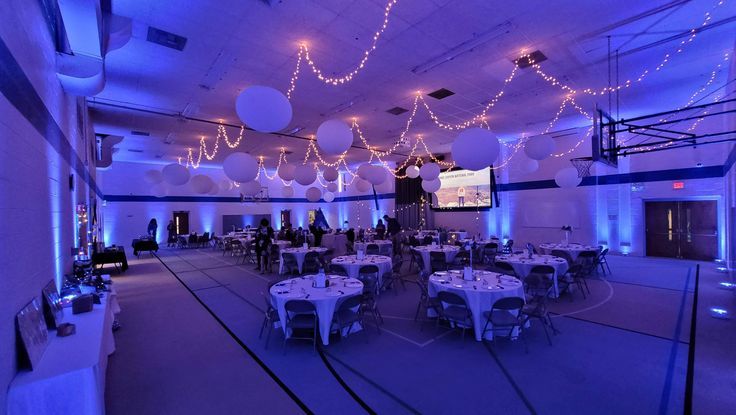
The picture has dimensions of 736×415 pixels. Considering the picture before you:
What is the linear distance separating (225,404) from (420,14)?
520 cm

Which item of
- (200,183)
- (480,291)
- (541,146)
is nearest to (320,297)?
(480,291)

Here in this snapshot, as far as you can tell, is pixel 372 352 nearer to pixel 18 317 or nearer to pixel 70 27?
pixel 18 317

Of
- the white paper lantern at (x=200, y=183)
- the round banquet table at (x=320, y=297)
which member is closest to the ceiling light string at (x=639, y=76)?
the round banquet table at (x=320, y=297)

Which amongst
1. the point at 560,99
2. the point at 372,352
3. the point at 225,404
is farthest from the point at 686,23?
the point at 225,404

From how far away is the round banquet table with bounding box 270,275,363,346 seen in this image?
425cm

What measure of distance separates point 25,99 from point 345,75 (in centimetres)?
482

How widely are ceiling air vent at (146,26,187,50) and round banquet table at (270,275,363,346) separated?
4063mm

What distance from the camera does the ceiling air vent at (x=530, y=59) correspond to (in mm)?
5880

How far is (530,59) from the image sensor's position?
6.06 m

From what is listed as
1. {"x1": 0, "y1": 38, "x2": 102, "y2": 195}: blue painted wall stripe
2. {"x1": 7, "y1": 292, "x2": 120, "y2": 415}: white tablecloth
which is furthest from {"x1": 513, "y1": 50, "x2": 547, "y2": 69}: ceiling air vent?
{"x1": 7, "y1": 292, "x2": 120, "y2": 415}: white tablecloth

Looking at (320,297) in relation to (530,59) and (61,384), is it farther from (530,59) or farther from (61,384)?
(530,59)

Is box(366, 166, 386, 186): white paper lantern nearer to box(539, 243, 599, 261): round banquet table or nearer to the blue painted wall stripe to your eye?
box(539, 243, 599, 261): round banquet table

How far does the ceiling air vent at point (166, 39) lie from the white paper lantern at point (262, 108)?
2.01m

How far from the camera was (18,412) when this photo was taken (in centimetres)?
217
